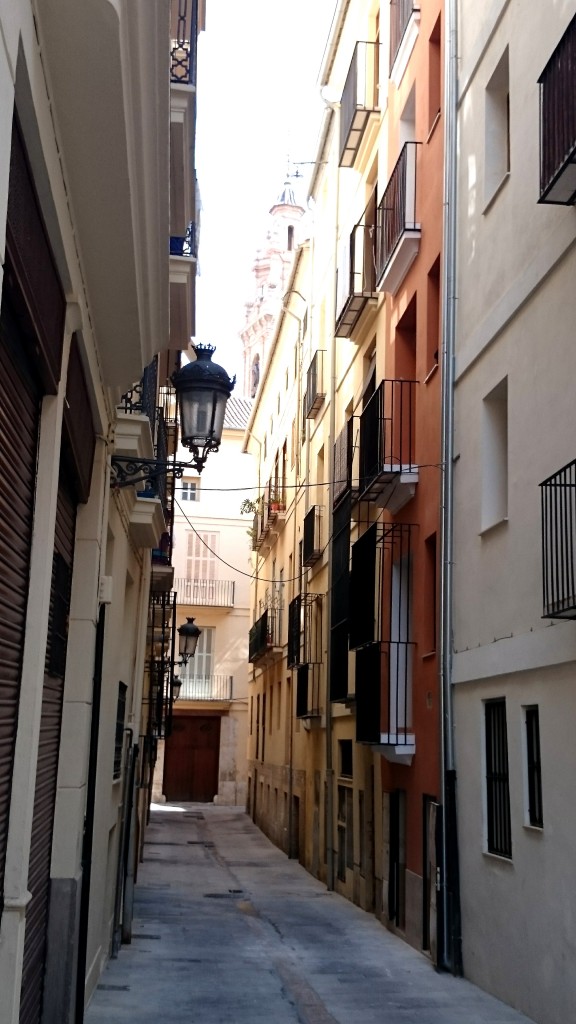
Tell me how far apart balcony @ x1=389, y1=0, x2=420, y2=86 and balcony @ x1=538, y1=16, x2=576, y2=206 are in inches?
272

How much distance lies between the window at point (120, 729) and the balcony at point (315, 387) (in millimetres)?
10878

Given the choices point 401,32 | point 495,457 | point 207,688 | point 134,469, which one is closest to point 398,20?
point 401,32

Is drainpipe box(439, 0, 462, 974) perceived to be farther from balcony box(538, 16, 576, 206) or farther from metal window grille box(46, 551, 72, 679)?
metal window grille box(46, 551, 72, 679)

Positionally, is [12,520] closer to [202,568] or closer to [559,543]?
[559,543]

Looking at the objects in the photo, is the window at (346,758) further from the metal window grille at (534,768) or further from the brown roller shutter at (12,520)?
the brown roller shutter at (12,520)

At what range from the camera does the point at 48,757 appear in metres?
7.57

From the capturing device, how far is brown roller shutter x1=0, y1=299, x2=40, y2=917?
16.1 feet

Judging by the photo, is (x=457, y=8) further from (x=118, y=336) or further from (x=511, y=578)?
(x=118, y=336)

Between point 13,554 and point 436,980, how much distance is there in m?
8.00

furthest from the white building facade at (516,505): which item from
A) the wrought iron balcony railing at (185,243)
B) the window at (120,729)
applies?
the window at (120,729)

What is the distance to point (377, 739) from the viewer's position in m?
14.3

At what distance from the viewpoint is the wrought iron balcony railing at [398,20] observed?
15.7 m

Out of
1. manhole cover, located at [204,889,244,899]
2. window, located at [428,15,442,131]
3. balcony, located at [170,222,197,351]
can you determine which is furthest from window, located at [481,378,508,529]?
manhole cover, located at [204,889,244,899]

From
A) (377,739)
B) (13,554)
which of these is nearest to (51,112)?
(13,554)
